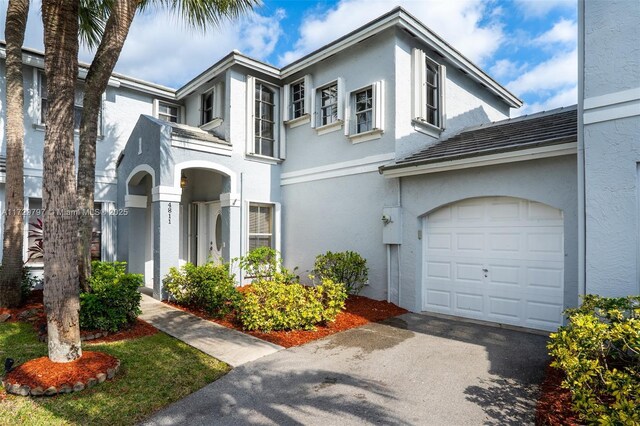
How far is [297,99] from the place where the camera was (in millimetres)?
11648

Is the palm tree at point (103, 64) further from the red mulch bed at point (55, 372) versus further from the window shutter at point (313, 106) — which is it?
the window shutter at point (313, 106)

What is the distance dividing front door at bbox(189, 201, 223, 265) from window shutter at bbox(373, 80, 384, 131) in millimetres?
5873

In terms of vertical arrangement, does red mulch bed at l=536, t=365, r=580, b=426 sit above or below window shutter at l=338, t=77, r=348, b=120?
below

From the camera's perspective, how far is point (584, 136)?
209 inches

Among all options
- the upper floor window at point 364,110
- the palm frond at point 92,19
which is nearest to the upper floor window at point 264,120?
the upper floor window at point 364,110

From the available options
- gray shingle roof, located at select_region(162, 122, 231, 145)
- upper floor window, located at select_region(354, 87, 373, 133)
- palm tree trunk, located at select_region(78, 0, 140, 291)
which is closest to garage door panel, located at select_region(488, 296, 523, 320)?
upper floor window, located at select_region(354, 87, 373, 133)

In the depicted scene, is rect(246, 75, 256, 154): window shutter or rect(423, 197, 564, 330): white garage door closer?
rect(423, 197, 564, 330): white garage door

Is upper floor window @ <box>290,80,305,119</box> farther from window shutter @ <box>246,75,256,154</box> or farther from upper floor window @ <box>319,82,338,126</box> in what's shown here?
window shutter @ <box>246,75,256,154</box>

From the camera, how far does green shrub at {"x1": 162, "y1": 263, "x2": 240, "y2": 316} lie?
7871mm

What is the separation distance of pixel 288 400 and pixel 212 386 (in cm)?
104

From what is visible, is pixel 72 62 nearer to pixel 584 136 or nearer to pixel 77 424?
pixel 77 424

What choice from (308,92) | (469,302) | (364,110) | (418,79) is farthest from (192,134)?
(469,302)

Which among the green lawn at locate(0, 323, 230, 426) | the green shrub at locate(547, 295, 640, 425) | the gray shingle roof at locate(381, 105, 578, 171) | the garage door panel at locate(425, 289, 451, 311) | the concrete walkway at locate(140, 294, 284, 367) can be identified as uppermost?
the gray shingle roof at locate(381, 105, 578, 171)

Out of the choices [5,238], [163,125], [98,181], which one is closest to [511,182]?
[163,125]
